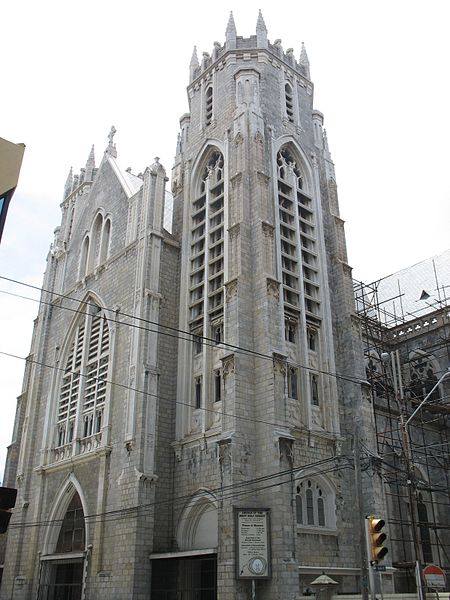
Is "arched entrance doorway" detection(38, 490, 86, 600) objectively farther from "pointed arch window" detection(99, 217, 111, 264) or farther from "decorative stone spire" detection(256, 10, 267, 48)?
"decorative stone spire" detection(256, 10, 267, 48)

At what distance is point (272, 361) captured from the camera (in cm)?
2653

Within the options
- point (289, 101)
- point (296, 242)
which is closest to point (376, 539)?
point (296, 242)

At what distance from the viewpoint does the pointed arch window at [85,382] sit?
3247cm

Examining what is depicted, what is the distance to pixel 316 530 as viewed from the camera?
1010 inches

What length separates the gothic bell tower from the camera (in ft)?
82.2

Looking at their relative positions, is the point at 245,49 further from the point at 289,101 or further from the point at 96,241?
the point at 96,241

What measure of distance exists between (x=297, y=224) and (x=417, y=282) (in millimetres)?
18583

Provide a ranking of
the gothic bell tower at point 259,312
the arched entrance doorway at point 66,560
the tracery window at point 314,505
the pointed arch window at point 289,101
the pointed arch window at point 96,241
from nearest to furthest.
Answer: the gothic bell tower at point 259,312, the tracery window at point 314,505, the arched entrance doorway at point 66,560, the pointed arch window at point 289,101, the pointed arch window at point 96,241

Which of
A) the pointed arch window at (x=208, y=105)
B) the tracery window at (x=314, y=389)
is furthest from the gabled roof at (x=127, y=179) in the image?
the tracery window at (x=314, y=389)

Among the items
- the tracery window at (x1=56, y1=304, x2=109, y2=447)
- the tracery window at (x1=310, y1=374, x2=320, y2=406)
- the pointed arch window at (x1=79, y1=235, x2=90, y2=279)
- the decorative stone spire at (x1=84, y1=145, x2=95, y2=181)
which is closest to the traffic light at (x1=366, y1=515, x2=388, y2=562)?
the tracery window at (x1=310, y1=374, x2=320, y2=406)

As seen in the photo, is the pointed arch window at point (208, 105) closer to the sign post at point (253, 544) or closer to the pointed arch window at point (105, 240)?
the pointed arch window at point (105, 240)

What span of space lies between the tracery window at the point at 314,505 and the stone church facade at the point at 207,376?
0.27 feet

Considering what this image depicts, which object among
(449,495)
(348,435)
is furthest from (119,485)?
(449,495)

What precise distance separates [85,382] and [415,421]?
1890 cm
